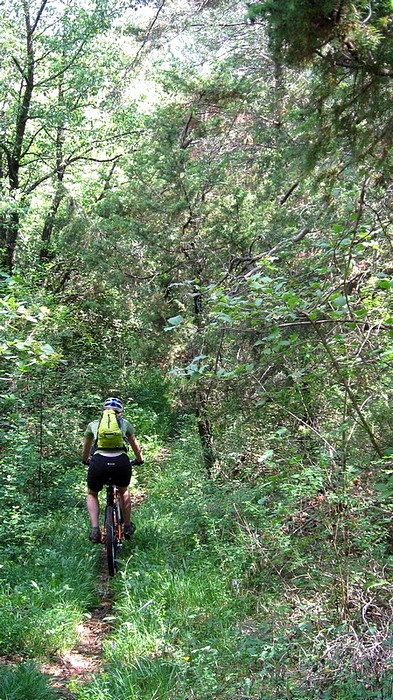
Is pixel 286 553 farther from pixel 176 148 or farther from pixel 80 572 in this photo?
pixel 176 148

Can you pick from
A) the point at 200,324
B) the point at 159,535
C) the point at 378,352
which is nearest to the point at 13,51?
the point at 200,324

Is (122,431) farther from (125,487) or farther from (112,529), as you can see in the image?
(112,529)

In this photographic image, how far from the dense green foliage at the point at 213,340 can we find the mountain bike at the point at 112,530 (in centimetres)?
17

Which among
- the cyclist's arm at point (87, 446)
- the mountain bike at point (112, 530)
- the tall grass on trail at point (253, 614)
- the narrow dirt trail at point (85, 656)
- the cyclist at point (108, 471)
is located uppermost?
the cyclist's arm at point (87, 446)

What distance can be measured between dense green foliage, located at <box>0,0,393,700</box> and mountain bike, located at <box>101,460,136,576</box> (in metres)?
0.17

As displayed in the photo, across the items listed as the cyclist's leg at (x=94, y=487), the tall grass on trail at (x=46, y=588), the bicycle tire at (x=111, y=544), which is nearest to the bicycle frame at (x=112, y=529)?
the bicycle tire at (x=111, y=544)

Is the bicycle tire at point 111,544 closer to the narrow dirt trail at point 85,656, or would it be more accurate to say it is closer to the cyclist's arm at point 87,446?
the narrow dirt trail at point 85,656

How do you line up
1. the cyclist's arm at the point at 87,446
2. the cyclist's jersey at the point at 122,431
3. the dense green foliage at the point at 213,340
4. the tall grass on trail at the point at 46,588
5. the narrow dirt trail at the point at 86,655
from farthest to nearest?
the cyclist's arm at the point at 87,446 → the cyclist's jersey at the point at 122,431 → the tall grass on trail at the point at 46,588 → the narrow dirt trail at the point at 86,655 → the dense green foliage at the point at 213,340

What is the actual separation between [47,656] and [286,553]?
2.01m

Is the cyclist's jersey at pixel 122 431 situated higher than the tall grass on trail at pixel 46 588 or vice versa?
the cyclist's jersey at pixel 122 431

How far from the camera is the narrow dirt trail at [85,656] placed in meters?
4.43

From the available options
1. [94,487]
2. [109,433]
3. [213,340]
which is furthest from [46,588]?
[213,340]

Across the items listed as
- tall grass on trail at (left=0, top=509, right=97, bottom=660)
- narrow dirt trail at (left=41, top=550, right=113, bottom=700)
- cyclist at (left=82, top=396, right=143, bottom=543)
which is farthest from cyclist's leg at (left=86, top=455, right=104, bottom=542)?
narrow dirt trail at (left=41, top=550, right=113, bottom=700)

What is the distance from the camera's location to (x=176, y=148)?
802cm
